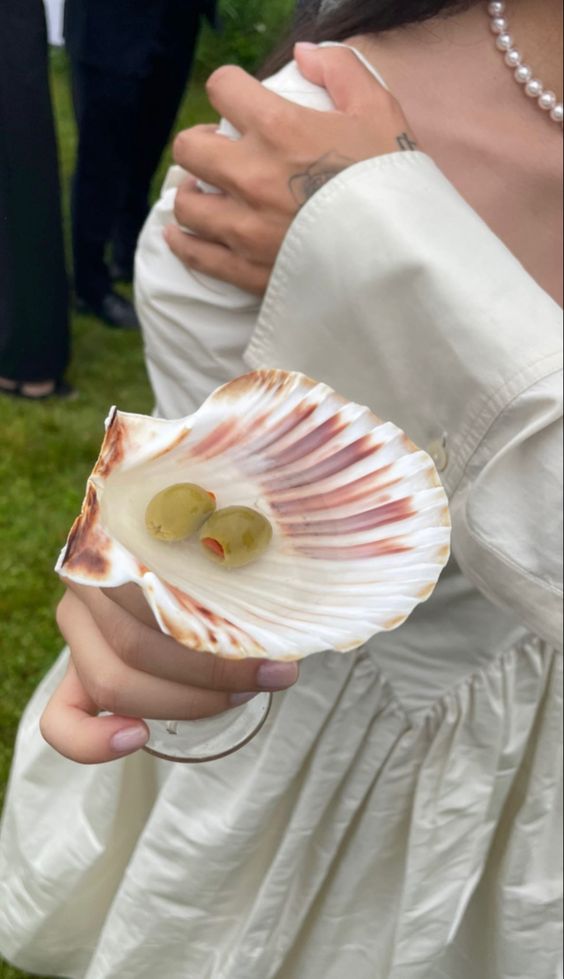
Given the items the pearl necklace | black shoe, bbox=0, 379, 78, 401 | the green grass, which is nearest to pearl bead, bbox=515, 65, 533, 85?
the pearl necklace

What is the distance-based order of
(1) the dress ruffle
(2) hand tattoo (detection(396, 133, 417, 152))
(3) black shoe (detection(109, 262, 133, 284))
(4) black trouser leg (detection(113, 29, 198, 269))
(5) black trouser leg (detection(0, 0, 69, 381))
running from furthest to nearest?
(3) black shoe (detection(109, 262, 133, 284)) < (1) the dress ruffle < (2) hand tattoo (detection(396, 133, 417, 152)) < (4) black trouser leg (detection(113, 29, 198, 269)) < (5) black trouser leg (detection(0, 0, 69, 381))

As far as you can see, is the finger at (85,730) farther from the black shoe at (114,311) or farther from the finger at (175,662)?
the black shoe at (114,311)

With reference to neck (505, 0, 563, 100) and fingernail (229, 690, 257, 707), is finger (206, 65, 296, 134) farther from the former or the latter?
fingernail (229, 690, 257, 707)

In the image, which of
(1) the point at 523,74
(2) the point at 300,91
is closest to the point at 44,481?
(2) the point at 300,91

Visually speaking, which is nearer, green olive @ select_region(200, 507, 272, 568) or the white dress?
green olive @ select_region(200, 507, 272, 568)

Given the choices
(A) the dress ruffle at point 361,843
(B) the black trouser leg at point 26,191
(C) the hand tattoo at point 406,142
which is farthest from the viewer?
(A) the dress ruffle at point 361,843

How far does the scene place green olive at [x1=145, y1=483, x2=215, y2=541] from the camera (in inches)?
10.4

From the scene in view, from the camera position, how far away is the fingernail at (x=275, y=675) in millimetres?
286

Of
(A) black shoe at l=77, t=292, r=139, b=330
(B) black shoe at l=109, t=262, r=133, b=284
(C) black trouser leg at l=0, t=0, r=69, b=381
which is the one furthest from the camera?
(B) black shoe at l=109, t=262, r=133, b=284

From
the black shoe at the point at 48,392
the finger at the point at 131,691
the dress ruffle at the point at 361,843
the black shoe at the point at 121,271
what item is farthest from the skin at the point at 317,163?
the black shoe at the point at 121,271

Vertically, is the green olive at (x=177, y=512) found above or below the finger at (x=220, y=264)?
above

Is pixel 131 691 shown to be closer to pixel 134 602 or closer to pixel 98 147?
pixel 134 602

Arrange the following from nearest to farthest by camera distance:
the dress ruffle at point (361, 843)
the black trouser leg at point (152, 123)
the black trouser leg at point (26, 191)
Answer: the black trouser leg at point (26, 191), the black trouser leg at point (152, 123), the dress ruffle at point (361, 843)

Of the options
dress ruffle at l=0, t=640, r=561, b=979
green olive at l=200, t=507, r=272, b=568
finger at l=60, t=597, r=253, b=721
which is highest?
green olive at l=200, t=507, r=272, b=568
